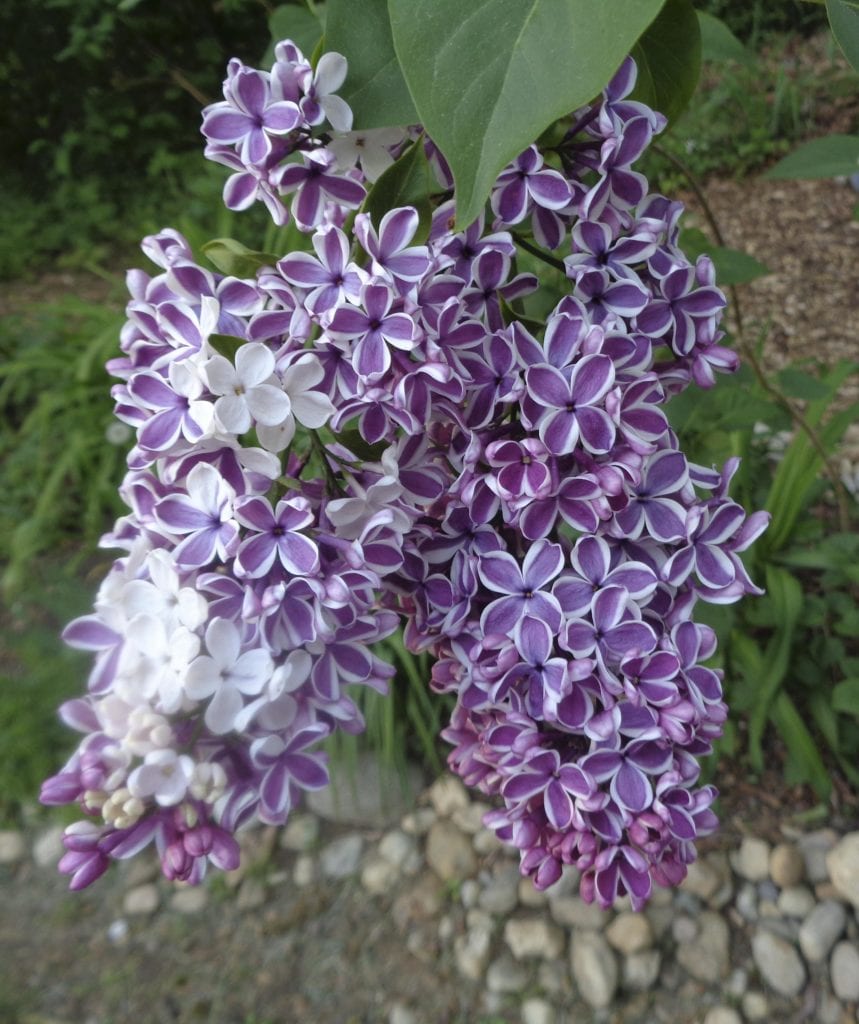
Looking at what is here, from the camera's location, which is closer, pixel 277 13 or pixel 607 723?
pixel 607 723

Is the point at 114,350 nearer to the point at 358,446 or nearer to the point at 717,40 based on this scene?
the point at 717,40

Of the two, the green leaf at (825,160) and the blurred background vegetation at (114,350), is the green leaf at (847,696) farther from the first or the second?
the green leaf at (825,160)

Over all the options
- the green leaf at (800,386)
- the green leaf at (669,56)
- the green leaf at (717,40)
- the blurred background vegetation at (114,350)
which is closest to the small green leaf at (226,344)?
the green leaf at (669,56)

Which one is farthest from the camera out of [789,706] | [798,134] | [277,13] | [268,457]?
[798,134]

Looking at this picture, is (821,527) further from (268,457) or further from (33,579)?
(33,579)

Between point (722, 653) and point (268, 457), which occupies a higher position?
point (268, 457)

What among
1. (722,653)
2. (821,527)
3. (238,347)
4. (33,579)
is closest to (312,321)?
(238,347)

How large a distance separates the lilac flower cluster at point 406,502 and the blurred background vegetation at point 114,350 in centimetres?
30

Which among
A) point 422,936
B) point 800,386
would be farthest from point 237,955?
point 800,386

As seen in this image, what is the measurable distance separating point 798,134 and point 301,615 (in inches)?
95.2

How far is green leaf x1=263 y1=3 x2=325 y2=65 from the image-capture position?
0.61 meters

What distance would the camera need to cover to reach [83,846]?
46cm

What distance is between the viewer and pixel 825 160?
2.45ft

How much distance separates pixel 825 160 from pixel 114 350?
1.53 meters
